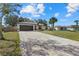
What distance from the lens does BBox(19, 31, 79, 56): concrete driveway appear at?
425 centimetres

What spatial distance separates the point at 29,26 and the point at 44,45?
0.40 m

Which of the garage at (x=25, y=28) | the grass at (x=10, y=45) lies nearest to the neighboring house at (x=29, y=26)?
the garage at (x=25, y=28)

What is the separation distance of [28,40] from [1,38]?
17.8 inches

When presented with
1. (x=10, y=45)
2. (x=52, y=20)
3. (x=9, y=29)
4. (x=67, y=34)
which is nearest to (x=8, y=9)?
(x=9, y=29)

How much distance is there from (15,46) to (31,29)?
392 millimetres

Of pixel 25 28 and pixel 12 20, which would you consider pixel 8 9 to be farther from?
pixel 25 28

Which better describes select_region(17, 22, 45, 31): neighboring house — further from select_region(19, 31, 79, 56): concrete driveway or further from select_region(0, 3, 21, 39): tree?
select_region(0, 3, 21, 39): tree

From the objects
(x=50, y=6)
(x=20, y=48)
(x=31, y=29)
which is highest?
(x=50, y=6)

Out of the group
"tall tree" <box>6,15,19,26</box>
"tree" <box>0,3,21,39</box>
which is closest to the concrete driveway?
"tall tree" <box>6,15,19,26</box>

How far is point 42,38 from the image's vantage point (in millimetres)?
4270

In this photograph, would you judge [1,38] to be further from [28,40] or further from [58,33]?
[58,33]

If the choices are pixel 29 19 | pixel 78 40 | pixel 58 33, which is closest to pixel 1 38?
pixel 29 19

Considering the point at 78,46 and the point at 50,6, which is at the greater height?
the point at 50,6

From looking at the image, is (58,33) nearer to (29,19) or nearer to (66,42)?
(66,42)
